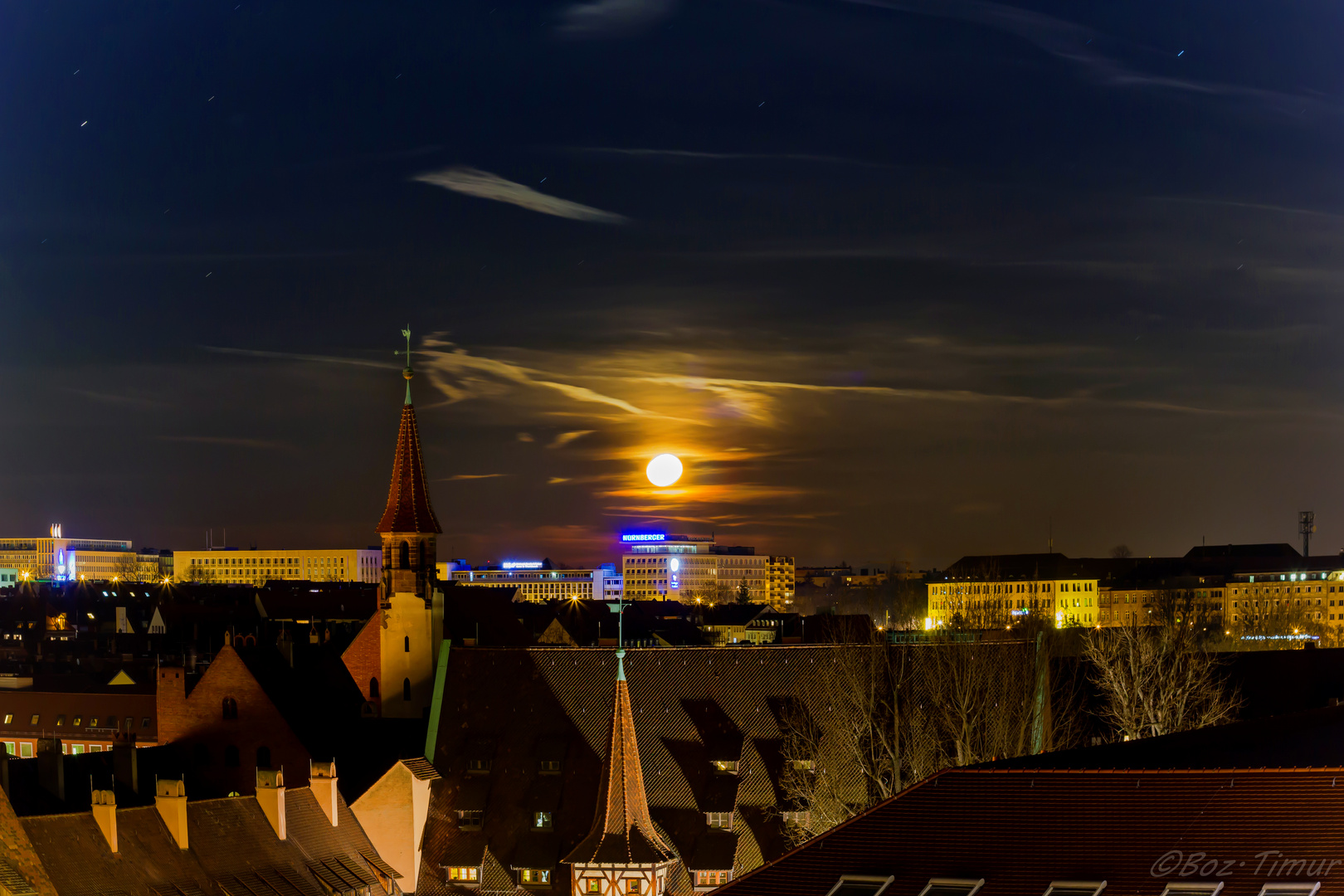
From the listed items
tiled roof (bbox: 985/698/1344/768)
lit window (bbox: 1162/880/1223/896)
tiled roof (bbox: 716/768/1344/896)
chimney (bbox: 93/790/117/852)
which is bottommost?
chimney (bbox: 93/790/117/852)

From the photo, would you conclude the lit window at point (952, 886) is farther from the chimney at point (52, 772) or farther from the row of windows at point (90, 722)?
the row of windows at point (90, 722)

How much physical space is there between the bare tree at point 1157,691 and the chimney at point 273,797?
4076 cm

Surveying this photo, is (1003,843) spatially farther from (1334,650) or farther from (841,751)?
(1334,650)

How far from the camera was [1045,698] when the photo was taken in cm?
8131

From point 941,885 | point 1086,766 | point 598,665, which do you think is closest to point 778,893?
point 941,885

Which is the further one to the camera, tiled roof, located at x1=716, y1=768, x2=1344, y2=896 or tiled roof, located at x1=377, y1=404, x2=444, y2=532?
tiled roof, located at x1=377, y1=404, x2=444, y2=532

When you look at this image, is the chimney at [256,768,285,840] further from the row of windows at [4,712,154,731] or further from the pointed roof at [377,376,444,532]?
the row of windows at [4,712,154,731]

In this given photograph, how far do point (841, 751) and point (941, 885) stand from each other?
32.9m

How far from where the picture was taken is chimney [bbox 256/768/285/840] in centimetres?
6606

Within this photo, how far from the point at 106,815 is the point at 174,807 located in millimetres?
3260

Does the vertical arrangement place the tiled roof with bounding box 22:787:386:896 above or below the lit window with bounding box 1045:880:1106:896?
below

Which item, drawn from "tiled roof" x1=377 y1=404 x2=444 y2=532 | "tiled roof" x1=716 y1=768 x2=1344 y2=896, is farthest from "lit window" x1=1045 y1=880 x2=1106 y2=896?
"tiled roof" x1=377 y1=404 x2=444 y2=532

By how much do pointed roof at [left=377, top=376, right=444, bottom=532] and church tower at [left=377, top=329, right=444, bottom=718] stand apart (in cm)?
4

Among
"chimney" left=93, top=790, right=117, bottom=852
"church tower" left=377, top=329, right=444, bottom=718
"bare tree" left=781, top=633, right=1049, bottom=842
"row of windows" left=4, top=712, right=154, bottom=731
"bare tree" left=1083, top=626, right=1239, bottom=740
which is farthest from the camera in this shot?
"row of windows" left=4, top=712, right=154, bottom=731
